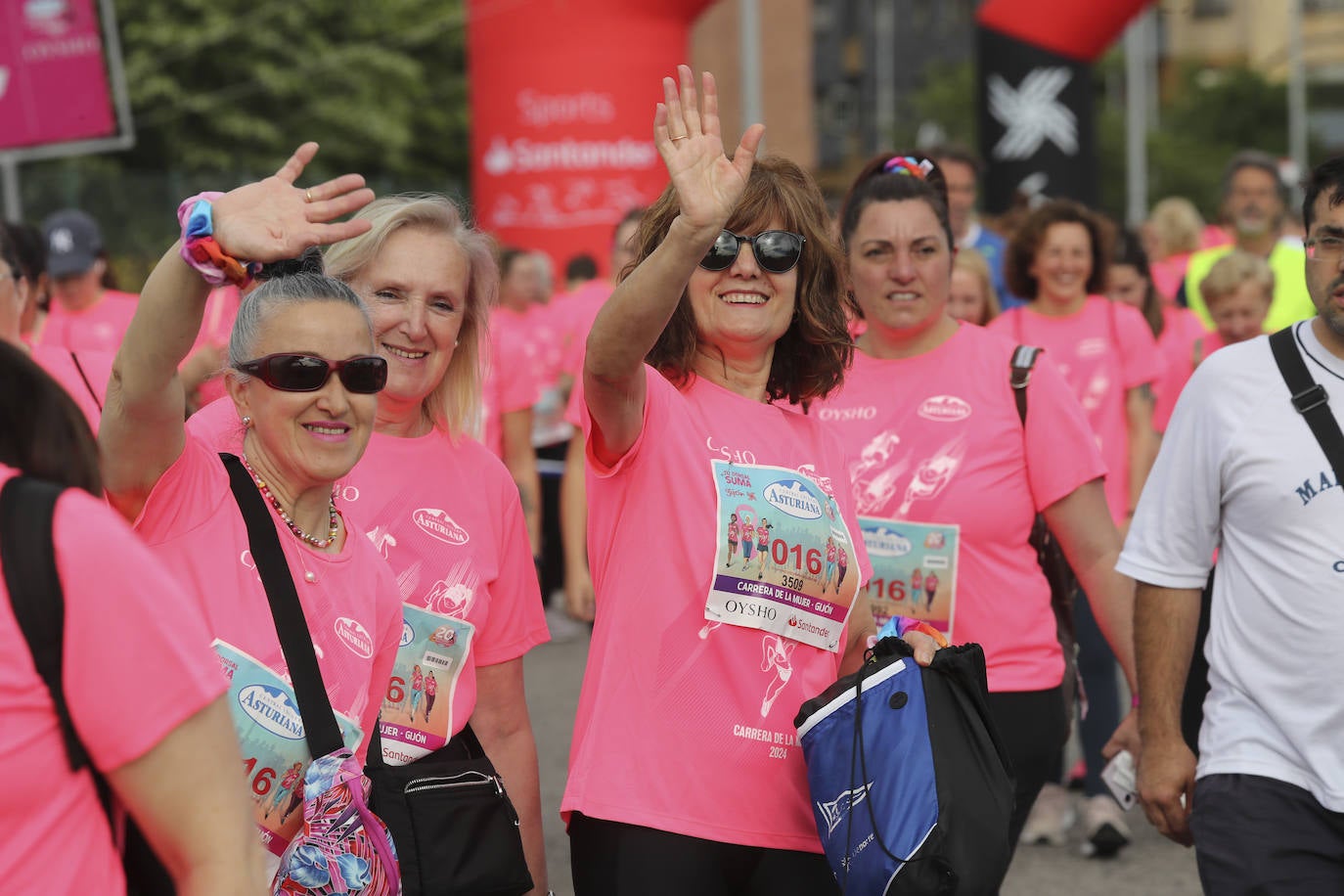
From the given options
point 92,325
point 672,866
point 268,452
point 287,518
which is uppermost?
point 268,452

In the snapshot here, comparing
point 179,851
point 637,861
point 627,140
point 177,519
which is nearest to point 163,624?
point 179,851

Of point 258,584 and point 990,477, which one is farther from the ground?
point 258,584

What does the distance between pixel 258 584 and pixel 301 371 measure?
40cm

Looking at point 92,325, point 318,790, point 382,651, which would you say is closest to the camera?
point 318,790

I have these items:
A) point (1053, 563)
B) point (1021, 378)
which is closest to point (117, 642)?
point (1021, 378)

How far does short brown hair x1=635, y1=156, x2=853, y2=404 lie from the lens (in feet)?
11.2

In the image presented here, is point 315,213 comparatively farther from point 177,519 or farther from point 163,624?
point 163,624

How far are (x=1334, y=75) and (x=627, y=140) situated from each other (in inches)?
1948

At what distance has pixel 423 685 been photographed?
138 inches

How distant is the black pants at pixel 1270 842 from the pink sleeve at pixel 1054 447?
1.04 meters

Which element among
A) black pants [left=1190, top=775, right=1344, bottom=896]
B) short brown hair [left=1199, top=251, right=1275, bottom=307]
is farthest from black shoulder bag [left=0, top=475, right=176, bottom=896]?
short brown hair [left=1199, top=251, right=1275, bottom=307]

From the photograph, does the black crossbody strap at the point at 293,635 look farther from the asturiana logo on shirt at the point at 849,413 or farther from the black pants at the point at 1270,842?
the asturiana logo on shirt at the point at 849,413

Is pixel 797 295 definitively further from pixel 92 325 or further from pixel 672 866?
pixel 92 325

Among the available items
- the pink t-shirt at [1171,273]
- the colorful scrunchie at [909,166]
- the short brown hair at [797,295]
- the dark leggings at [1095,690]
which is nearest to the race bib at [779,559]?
the short brown hair at [797,295]
